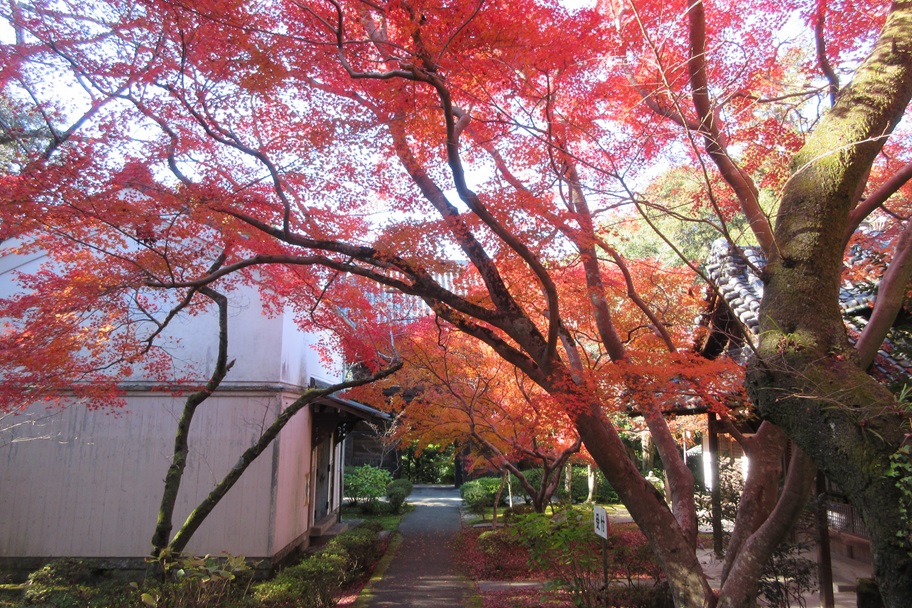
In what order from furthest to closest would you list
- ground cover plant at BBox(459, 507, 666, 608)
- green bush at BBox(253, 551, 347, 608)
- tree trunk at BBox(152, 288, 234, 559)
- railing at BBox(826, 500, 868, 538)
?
railing at BBox(826, 500, 868, 538) < ground cover plant at BBox(459, 507, 666, 608) < tree trunk at BBox(152, 288, 234, 559) < green bush at BBox(253, 551, 347, 608)

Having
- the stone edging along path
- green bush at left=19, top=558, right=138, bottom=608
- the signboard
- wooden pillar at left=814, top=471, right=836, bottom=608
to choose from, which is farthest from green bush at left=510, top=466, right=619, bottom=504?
the signboard

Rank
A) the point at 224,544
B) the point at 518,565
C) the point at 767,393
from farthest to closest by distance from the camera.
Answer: the point at 518,565 < the point at 224,544 < the point at 767,393

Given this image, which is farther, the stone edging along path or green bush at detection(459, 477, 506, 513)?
green bush at detection(459, 477, 506, 513)

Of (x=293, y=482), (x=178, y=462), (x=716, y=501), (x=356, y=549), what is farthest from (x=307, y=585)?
(x=716, y=501)

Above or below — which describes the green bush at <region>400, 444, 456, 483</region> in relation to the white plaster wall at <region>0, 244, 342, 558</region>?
Result: below

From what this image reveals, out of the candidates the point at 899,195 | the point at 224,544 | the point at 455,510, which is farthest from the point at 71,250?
the point at 455,510

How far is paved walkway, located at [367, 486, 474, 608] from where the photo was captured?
10031 mm

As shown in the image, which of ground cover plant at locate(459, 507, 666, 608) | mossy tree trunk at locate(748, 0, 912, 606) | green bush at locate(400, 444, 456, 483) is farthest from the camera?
green bush at locate(400, 444, 456, 483)

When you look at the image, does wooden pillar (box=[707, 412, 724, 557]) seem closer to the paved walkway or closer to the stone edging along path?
the stone edging along path

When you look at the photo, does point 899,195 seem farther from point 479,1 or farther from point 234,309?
point 234,309

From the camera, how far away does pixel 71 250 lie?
1040 cm

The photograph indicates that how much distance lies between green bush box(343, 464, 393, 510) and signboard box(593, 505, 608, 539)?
16223 mm

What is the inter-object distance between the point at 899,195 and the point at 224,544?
13535 mm

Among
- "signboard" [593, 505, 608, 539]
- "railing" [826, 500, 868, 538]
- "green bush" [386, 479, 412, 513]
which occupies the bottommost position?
"green bush" [386, 479, 412, 513]
